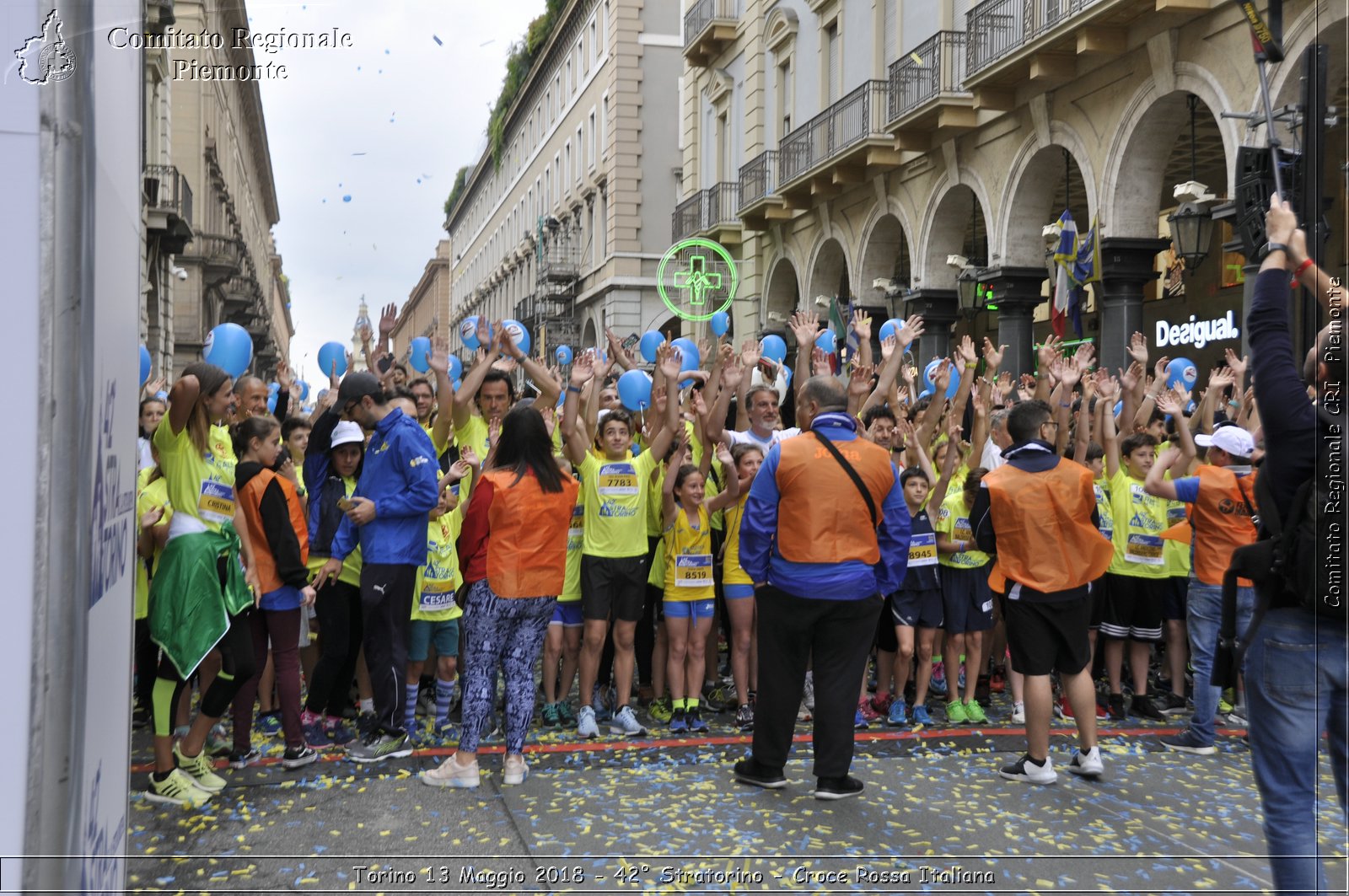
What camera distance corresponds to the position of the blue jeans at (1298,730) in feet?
11.1

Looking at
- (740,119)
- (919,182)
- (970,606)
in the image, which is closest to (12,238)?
(970,606)

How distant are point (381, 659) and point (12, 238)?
15.7 feet

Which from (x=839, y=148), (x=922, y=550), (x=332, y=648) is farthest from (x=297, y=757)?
(x=839, y=148)

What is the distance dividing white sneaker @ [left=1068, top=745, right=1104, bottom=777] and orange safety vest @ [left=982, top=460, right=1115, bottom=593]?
0.86 meters

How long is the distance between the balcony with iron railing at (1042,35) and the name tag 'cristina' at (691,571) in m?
8.83

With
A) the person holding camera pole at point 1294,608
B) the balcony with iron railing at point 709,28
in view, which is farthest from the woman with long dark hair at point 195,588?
the balcony with iron railing at point 709,28

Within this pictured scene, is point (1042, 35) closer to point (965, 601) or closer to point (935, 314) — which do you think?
point (935, 314)

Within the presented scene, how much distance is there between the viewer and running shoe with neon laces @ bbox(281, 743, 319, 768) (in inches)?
235

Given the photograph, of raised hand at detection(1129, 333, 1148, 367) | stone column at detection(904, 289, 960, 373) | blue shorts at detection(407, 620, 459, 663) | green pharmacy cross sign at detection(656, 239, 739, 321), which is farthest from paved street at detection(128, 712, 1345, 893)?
stone column at detection(904, 289, 960, 373)

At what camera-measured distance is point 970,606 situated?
7.52 metres

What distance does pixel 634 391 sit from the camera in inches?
327

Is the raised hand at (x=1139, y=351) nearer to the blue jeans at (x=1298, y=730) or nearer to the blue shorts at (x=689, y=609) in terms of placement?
the blue shorts at (x=689, y=609)

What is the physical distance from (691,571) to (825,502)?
5.21 ft

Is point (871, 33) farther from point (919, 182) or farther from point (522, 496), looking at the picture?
point (522, 496)
